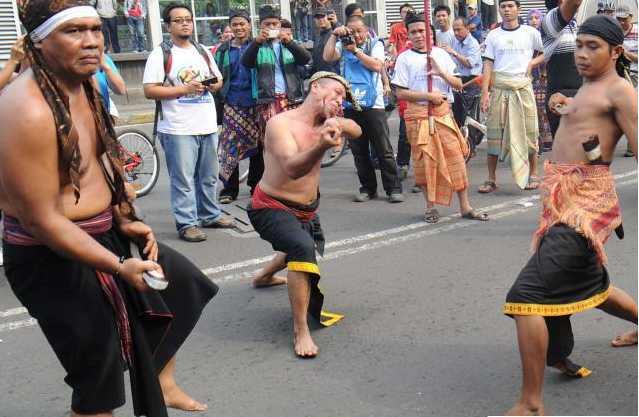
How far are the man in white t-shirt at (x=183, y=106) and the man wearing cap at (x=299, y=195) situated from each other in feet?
6.66

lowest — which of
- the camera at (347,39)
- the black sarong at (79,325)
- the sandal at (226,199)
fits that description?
the sandal at (226,199)

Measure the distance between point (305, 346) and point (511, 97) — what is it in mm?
4653

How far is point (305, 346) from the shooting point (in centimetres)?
434

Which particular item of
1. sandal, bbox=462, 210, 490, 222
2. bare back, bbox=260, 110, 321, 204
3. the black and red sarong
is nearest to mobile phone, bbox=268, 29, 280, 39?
sandal, bbox=462, 210, 490, 222

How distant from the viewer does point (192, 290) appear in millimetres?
3264

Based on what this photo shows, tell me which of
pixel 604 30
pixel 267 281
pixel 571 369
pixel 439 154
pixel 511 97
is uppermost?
pixel 604 30

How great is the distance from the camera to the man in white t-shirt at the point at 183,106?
21.9ft

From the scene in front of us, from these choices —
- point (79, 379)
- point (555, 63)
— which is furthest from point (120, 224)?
point (555, 63)

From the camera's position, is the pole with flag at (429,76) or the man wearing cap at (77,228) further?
the pole with flag at (429,76)

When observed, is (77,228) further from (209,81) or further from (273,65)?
(273,65)

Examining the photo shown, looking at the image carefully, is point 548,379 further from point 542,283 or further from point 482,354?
point 542,283

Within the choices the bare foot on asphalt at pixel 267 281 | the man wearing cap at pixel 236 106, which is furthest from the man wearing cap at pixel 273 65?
the bare foot on asphalt at pixel 267 281

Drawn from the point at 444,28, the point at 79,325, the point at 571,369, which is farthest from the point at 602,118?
the point at 444,28

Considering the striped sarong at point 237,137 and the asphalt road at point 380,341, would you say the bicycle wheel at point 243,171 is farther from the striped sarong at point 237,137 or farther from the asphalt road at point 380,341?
the asphalt road at point 380,341
